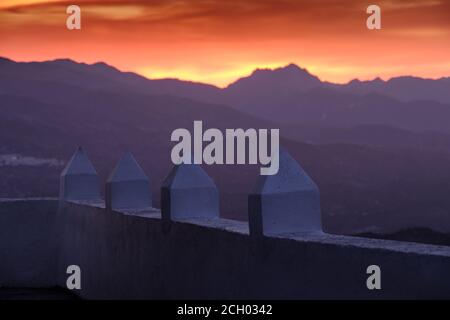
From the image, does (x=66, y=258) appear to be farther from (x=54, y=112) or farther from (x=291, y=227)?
(x=54, y=112)

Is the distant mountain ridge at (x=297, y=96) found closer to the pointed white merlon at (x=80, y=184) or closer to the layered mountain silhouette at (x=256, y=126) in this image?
the layered mountain silhouette at (x=256, y=126)

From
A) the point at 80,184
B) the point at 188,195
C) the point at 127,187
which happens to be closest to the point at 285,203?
the point at 188,195

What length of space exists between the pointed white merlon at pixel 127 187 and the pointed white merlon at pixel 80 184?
179 centimetres

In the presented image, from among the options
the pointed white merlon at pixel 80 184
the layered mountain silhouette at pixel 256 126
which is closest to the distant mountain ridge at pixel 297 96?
the layered mountain silhouette at pixel 256 126

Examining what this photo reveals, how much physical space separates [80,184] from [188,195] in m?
4.53

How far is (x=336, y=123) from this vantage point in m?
158

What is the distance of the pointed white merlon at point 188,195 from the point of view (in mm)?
9625

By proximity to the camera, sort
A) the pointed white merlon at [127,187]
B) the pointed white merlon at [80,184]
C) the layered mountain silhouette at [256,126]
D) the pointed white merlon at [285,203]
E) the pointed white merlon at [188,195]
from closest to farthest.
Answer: the pointed white merlon at [285,203]
the pointed white merlon at [188,195]
the pointed white merlon at [127,187]
the pointed white merlon at [80,184]
the layered mountain silhouette at [256,126]

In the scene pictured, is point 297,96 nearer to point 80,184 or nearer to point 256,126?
point 256,126

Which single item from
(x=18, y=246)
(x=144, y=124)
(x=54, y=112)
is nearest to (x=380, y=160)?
(x=144, y=124)

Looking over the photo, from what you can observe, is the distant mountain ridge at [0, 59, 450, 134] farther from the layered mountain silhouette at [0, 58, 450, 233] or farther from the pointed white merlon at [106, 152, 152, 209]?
the pointed white merlon at [106, 152, 152, 209]

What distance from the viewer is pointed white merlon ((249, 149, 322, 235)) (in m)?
7.61

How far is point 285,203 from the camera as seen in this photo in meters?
7.68

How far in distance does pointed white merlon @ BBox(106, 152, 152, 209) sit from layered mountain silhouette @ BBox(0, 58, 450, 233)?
60.4 meters
